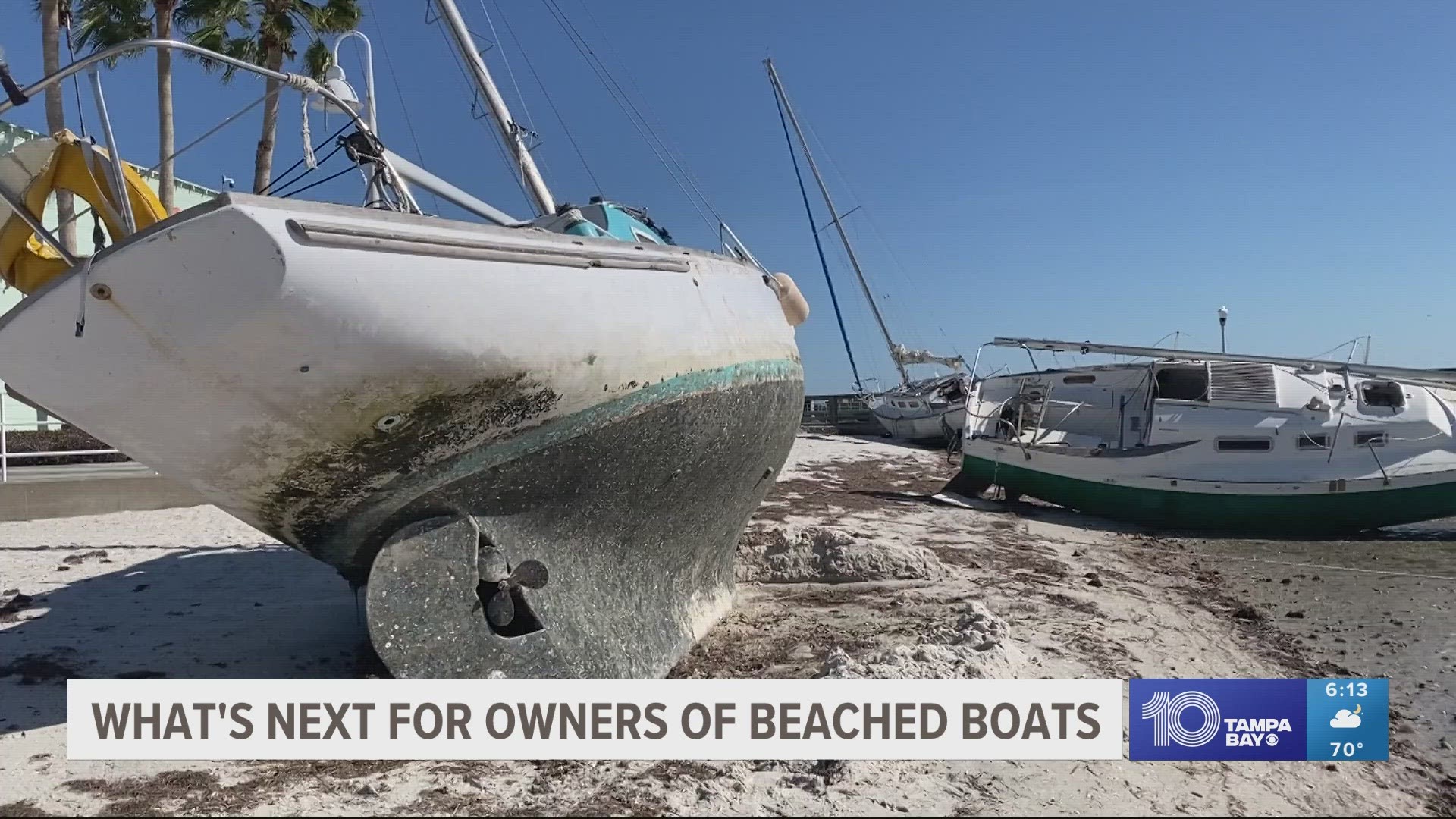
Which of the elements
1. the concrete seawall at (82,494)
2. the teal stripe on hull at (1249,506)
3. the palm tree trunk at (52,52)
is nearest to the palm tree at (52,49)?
the palm tree trunk at (52,52)

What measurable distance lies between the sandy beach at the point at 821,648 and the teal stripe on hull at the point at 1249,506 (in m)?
0.66

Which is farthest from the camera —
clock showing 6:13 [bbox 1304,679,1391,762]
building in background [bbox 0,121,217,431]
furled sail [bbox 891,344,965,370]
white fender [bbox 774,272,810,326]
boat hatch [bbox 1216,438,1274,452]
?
furled sail [bbox 891,344,965,370]

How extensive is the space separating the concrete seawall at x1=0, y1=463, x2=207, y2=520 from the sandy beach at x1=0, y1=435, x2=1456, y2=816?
0.19m

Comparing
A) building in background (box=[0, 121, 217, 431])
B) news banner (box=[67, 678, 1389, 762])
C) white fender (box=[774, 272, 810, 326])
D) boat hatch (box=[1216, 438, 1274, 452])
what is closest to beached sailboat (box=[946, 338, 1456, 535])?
boat hatch (box=[1216, 438, 1274, 452])

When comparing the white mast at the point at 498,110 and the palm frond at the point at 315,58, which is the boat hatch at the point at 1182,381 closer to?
the white mast at the point at 498,110

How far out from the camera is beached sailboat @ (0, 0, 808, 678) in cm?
344

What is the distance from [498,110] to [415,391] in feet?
24.4

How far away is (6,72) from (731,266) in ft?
12.6

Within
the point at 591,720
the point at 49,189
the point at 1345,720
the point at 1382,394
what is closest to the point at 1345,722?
the point at 1345,720

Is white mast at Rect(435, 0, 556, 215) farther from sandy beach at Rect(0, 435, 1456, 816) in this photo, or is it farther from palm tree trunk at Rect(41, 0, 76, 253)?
palm tree trunk at Rect(41, 0, 76, 253)

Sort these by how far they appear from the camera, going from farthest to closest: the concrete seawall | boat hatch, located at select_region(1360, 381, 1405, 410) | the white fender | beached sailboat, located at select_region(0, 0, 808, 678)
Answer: boat hatch, located at select_region(1360, 381, 1405, 410)
the concrete seawall
the white fender
beached sailboat, located at select_region(0, 0, 808, 678)

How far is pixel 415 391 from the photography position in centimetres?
386

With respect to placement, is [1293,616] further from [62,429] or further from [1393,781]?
[62,429]

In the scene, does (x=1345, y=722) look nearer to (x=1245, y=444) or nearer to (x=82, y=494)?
(x=1245, y=444)
